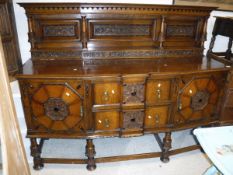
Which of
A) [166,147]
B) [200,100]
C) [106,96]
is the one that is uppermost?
[106,96]

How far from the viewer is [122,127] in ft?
5.97

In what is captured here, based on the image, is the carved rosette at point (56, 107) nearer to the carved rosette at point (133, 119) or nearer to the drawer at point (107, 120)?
the drawer at point (107, 120)

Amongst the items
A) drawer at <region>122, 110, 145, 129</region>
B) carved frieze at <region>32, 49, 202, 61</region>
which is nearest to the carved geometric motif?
carved frieze at <region>32, 49, 202, 61</region>

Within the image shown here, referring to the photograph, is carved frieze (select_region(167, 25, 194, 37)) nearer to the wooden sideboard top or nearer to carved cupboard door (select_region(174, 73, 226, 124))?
the wooden sideboard top

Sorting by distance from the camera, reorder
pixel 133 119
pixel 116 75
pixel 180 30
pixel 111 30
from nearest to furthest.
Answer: pixel 116 75, pixel 133 119, pixel 111 30, pixel 180 30

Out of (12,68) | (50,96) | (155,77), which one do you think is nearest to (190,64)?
(155,77)

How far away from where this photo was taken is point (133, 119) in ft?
5.94

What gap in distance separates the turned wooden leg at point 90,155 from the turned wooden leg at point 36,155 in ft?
1.48

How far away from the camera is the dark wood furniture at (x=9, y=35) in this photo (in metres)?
1.82

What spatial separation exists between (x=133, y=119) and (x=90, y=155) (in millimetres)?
521

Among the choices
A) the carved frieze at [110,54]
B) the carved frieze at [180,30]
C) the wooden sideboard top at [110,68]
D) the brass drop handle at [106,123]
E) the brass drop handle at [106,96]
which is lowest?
the brass drop handle at [106,123]

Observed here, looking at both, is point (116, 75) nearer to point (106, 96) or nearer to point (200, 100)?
point (106, 96)

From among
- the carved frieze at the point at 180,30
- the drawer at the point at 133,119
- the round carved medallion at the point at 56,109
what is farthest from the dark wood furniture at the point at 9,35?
the carved frieze at the point at 180,30

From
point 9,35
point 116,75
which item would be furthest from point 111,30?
point 9,35
